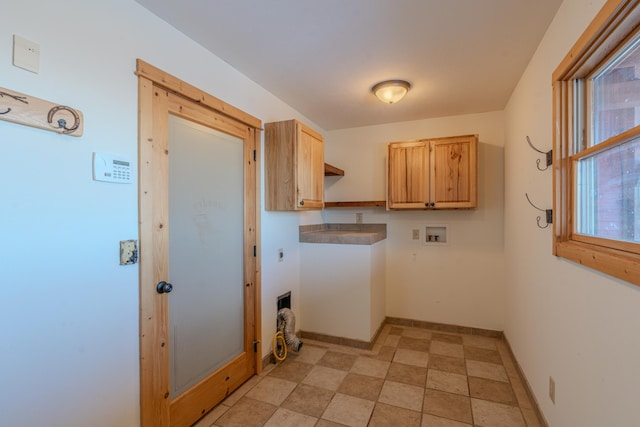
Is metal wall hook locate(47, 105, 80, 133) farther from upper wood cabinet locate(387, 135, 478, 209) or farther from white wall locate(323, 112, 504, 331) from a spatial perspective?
white wall locate(323, 112, 504, 331)

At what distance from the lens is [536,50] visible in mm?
2074

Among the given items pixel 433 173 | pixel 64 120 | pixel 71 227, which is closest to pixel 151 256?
pixel 71 227

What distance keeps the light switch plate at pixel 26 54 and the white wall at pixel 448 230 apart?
3232 millimetres

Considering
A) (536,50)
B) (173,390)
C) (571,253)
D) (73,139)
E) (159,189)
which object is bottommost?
(173,390)

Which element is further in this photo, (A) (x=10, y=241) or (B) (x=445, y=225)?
(B) (x=445, y=225)

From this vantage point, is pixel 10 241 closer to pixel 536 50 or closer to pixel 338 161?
pixel 536 50

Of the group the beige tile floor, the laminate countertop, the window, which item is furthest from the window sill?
the laminate countertop

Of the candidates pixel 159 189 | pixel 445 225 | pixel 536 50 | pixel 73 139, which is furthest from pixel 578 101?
pixel 73 139

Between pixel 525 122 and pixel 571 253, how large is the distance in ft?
4.48

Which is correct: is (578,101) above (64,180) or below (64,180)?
above

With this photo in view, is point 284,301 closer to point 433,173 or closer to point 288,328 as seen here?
point 288,328

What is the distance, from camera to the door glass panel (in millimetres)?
1865

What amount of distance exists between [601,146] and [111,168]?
2.31m

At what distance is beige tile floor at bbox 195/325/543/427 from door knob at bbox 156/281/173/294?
0.99m
